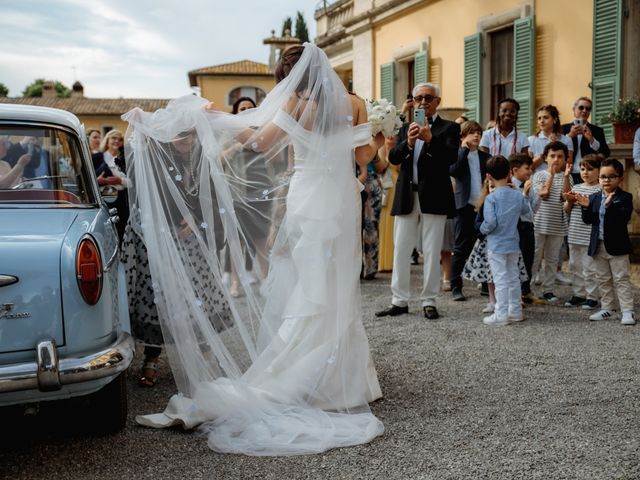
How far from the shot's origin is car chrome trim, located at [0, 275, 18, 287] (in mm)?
3257

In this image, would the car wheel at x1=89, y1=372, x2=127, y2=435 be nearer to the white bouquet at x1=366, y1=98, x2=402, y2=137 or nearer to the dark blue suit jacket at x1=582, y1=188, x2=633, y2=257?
the white bouquet at x1=366, y1=98, x2=402, y2=137

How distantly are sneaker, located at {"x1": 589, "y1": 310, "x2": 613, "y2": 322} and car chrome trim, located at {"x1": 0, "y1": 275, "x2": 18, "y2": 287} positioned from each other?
5378mm

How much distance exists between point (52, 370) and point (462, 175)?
5793 millimetres

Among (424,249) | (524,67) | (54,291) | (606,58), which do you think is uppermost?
(524,67)

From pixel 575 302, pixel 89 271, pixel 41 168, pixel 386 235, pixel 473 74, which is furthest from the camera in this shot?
pixel 473 74

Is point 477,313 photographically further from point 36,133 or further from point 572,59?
point 572,59

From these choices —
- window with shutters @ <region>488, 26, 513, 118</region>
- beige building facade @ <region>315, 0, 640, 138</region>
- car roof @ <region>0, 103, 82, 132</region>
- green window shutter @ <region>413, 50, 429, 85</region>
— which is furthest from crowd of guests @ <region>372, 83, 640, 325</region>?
green window shutter @ <region>413, 50, 429, 85</region>

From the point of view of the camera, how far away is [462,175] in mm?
8156

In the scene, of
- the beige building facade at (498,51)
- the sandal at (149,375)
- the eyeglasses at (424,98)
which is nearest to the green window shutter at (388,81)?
the beige building facade at (498,51)

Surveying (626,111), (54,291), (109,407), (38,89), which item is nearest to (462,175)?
(626,111)

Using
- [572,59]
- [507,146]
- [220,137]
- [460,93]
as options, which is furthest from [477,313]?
[460,93]

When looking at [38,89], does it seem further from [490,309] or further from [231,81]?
[490,309]

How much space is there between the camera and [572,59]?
454 inches

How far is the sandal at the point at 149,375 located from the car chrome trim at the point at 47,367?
1.73 metres
